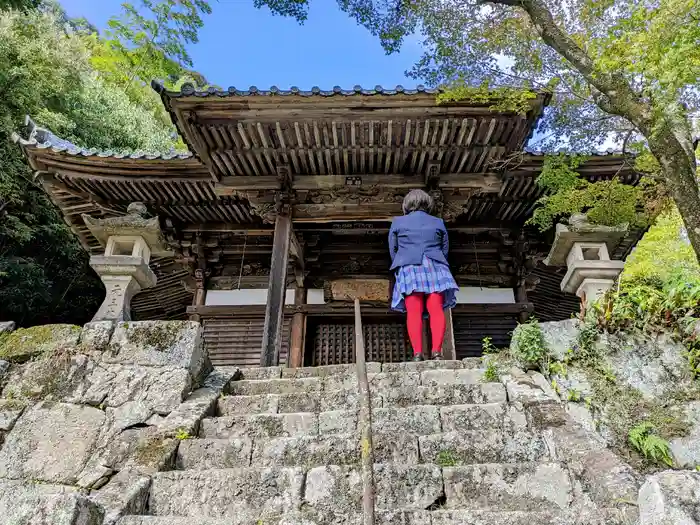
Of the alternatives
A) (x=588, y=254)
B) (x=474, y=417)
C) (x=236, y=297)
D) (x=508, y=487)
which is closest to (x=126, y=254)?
(x=236, y=297)

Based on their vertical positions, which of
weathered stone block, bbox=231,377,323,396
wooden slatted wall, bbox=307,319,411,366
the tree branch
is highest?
the tree branch

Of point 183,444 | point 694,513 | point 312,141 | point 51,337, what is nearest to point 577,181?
point 312,141

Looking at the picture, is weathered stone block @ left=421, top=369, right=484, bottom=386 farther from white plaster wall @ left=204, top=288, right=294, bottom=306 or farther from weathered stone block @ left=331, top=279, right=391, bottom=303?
white plaster wall @ left=204, top=288, right=294, bottom=306

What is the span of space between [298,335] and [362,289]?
55.6 inches

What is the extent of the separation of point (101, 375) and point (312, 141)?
3839mm

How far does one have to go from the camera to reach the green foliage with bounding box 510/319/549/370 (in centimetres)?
402

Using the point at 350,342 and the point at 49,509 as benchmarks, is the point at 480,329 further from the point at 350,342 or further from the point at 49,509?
the point at 49,509

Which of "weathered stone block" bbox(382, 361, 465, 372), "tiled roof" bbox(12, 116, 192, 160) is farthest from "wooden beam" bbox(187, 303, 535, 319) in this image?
"weathered stone block" bbox(382, 361, 465, 372)

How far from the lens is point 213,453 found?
3.29m

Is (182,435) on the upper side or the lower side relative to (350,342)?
lower

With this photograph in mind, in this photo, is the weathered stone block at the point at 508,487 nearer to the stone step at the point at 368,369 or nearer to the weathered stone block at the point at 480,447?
the weathered stone block at the point at 480,447

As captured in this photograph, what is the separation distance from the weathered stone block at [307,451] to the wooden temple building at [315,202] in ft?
8.32

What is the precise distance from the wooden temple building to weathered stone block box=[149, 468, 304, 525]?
9.43ft

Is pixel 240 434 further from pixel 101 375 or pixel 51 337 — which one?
pixel 51 337
